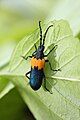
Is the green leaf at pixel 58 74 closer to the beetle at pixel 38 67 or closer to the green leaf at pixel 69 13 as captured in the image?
the beetle at pixel 38 67

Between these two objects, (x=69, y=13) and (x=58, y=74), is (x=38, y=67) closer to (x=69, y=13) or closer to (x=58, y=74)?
(x=58, y=74)

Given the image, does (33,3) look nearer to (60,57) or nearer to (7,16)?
(7,16)

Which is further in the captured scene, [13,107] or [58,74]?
[13,107]

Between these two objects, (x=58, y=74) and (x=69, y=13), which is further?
(x=69, y=13)

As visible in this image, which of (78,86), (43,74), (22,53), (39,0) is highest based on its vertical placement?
(39,0)

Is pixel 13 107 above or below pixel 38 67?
below

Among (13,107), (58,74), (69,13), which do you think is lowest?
(13,107)

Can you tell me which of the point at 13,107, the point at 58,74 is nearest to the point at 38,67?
the point at 58,74

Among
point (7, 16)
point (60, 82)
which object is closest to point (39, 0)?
point (7, 16)

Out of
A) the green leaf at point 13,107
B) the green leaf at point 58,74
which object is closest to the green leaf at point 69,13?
the green leaf at point 58,74
